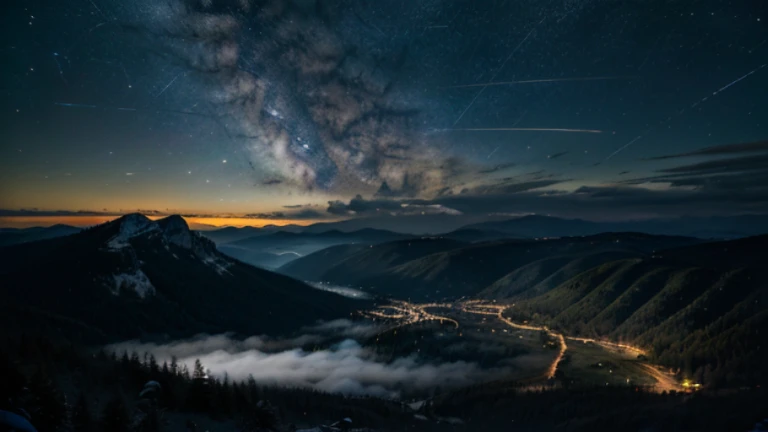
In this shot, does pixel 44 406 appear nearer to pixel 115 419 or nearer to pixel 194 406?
pixel 115 419

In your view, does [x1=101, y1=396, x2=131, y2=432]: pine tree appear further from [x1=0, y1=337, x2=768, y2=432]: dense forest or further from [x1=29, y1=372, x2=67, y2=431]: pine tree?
[x1=29, y1=372, x2=67, y2=431]: pine tree

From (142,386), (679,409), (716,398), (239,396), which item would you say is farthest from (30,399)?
(716,398)

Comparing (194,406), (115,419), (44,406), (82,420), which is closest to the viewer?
(44,406)

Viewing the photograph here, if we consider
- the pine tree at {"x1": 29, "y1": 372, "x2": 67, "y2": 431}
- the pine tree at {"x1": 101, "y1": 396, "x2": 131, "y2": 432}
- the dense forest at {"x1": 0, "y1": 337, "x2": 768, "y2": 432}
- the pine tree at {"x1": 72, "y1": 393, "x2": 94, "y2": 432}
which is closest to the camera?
the pine tree at {"x1": 29, "y1": 372, "x2": 67, "y2": 431}

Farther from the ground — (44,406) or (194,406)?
(44,406)

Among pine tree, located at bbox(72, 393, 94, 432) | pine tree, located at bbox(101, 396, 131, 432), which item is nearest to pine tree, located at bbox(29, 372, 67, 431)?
pine tree, located at bbox(72, 393, 94, 432)

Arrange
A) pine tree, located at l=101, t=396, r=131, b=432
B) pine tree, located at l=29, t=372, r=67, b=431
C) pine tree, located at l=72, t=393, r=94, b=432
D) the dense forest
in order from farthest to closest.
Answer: pine tree, located at l=72, t=393, r=94, b=432
pine tree, located at l=101, t=396, r=131, b=432
the dense forest
pine tree, located at l=29, t=372, r=67, b=431

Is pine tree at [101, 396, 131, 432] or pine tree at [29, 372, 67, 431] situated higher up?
pine tree at [29, 372, 67, 431]

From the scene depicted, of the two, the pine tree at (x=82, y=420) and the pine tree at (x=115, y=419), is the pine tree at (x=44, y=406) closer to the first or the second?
the pine tree at (x=82, y=420)

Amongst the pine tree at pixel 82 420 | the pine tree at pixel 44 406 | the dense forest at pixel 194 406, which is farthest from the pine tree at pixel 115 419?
the pine tree at pixel 44 406

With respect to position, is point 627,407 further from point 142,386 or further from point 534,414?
point 142,386

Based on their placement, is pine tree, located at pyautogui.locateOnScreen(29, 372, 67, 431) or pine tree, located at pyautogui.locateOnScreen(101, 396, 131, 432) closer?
pine tree, located at pyautogui.locateOnScreen(29, 372, 67, 431)

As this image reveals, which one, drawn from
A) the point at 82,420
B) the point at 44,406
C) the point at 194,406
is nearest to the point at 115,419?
the point at 82,420
